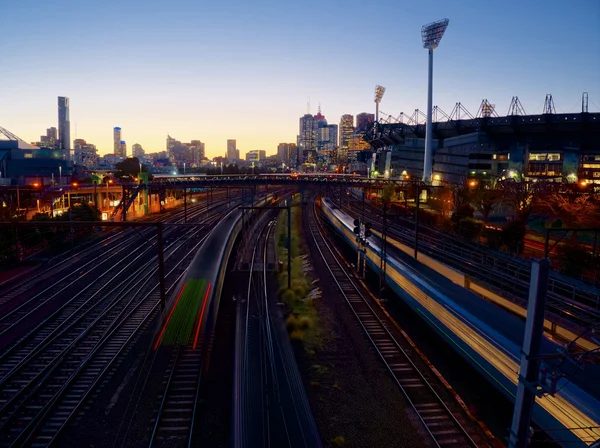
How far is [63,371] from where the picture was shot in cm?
1348

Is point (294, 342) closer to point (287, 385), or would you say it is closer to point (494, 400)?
point (287, 385)

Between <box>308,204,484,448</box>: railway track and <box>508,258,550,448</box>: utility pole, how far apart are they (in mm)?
4029

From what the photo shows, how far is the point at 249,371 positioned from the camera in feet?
42.9

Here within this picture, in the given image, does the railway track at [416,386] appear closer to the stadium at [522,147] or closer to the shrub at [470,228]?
the shrub at [470,228]

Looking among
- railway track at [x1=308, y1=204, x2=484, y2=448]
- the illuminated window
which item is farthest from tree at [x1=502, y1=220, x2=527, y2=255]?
the illuminated window

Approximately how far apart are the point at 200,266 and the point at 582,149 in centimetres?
6630

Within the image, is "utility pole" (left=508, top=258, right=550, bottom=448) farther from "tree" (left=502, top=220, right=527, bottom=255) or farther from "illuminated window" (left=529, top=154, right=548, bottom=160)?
"illuminated window" (left=529, top=154, right=548, bottom=160)

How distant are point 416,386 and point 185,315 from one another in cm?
968

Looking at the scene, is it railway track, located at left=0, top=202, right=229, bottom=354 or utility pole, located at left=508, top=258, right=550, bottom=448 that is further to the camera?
railway track, located at left=0, top=202, right=229, bottom=354

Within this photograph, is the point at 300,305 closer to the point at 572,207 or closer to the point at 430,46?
the point at 572,207

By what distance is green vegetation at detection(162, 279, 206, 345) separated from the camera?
15746 mm

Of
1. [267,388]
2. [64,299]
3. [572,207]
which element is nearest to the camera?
[267,388]

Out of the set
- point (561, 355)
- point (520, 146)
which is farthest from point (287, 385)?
point (520, 146)

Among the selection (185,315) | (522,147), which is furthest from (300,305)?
(522,147)
